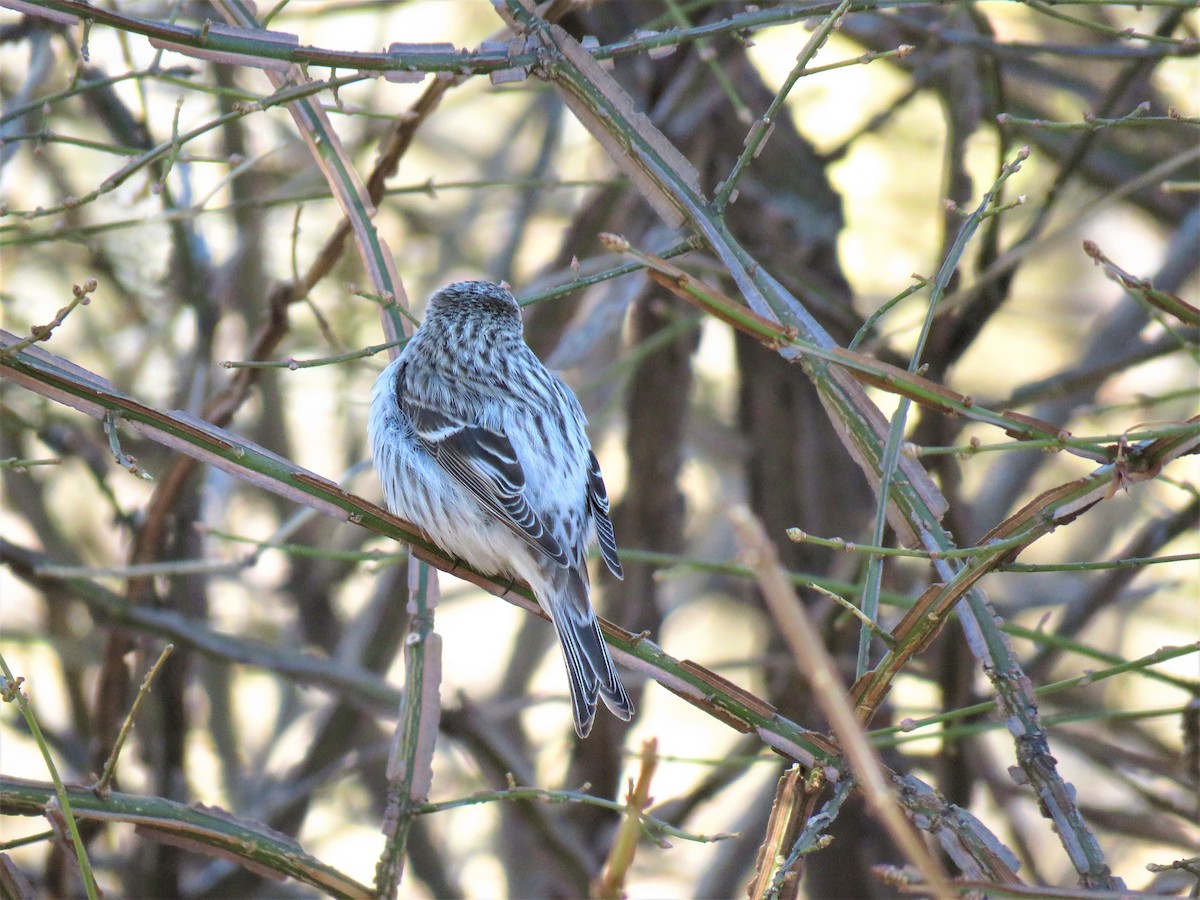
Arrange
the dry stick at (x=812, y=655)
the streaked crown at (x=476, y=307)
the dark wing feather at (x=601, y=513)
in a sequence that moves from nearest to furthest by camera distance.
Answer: the dry stick at (x=812, y=655) → the dark wing feather at (x=601, y=513) → the streaked crown at (x=476, y=307)

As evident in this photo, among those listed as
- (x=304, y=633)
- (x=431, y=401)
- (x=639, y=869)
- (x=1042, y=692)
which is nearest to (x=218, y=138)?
(x=304, y=633)

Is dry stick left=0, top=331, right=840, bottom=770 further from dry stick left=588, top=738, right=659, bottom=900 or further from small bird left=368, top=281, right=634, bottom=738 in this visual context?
dry stick left=588, top=738, right=659, bottom=900

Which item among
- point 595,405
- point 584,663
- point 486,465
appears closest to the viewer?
point 584,663

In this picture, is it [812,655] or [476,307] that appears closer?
[812,655]

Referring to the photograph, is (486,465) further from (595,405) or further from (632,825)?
(632,825)

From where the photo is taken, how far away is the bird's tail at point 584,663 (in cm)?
339

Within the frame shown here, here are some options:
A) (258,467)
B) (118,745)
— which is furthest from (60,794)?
(258,467)

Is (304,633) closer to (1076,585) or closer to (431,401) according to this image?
(431,401)

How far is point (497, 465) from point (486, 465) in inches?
1.4

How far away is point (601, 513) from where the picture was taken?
14.1 ft

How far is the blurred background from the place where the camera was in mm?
4895

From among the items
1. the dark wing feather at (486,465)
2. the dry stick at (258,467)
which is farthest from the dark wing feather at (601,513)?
the dry stick at (258,467)

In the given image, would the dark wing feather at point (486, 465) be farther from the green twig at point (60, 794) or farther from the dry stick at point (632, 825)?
the dry stick at point (632, 825)

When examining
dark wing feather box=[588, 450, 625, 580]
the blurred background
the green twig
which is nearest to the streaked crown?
the blurred background
